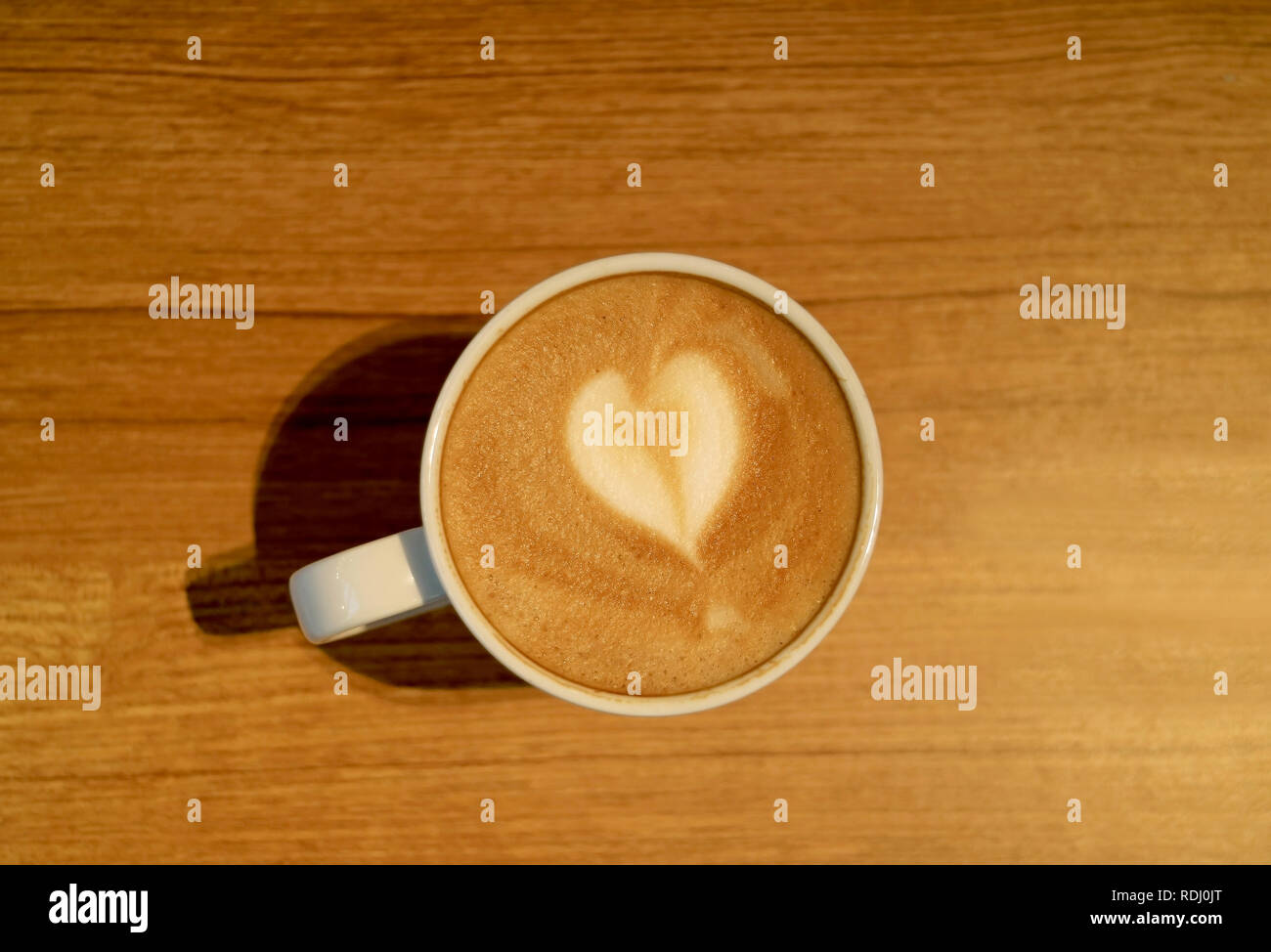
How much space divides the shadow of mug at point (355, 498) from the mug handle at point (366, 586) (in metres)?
0.12

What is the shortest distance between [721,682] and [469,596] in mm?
167

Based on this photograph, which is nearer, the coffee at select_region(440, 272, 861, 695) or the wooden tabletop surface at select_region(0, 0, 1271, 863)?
the coffee at select_region(440, 272, 861, 695)

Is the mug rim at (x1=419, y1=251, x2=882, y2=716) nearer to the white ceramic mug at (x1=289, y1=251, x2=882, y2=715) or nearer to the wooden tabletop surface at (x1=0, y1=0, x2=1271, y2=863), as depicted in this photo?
the white ceramic mug at (x1=289, y1=251, x2=882, y2=715)

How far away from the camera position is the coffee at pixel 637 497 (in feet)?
1.92

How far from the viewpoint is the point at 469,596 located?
1.90 ft

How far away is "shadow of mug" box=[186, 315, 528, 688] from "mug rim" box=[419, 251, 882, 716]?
0.13 meters

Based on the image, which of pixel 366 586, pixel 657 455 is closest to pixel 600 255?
pixel 657 455

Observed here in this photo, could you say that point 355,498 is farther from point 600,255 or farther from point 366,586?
point 600,255

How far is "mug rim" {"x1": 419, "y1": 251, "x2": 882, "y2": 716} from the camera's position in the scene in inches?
22.3

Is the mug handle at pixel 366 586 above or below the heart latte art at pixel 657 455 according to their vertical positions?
below

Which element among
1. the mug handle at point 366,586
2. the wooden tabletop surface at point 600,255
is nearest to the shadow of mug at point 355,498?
the wooden tabletop surface at point 600,255

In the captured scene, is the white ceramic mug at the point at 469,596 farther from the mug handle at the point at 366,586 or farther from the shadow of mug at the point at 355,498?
the shadow of mug at the point at 355,498

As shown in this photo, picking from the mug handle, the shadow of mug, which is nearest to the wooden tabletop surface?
the shadow of mug
